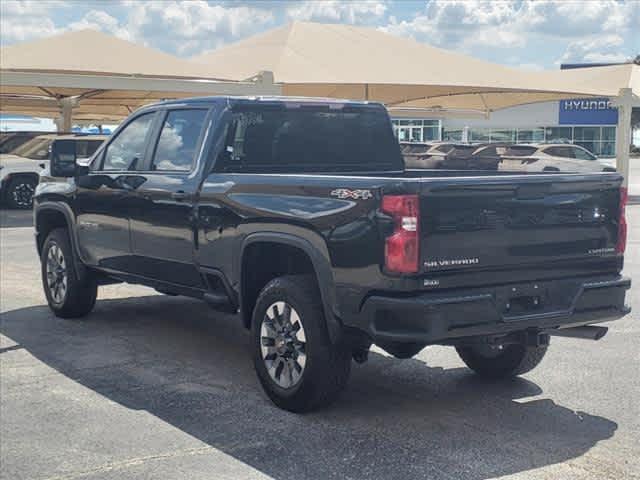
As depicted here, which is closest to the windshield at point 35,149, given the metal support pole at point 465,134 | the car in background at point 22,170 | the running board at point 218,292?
the car in background at point 22,170

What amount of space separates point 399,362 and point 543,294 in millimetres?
1988

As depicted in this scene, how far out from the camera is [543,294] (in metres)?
5.44

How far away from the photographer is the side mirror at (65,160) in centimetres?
793

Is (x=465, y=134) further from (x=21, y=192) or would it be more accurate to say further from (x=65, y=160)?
(x=65, y=160)

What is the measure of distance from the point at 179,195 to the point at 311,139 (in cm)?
108

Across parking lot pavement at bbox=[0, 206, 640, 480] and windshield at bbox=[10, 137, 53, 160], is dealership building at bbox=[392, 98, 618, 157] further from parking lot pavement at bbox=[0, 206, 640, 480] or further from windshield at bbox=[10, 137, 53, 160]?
parking lot pavement at bbox=[0, 206, 640, 480]

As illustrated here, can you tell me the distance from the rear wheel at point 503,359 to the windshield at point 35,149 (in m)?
17.1

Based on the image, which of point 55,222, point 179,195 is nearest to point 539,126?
point 55,222

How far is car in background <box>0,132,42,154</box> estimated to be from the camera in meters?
22.7

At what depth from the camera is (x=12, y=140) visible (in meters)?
22.8

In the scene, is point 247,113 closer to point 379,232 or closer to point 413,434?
point 379,232

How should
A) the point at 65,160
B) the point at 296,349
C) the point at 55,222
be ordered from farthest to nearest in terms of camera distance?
the point at 55,222 → the point at 65,160 → the point at 296,349

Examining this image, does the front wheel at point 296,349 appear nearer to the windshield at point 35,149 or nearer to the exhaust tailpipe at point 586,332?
the exhaust tailpipe at point 586,332

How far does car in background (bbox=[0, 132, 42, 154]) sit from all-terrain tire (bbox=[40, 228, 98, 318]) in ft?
48.0
